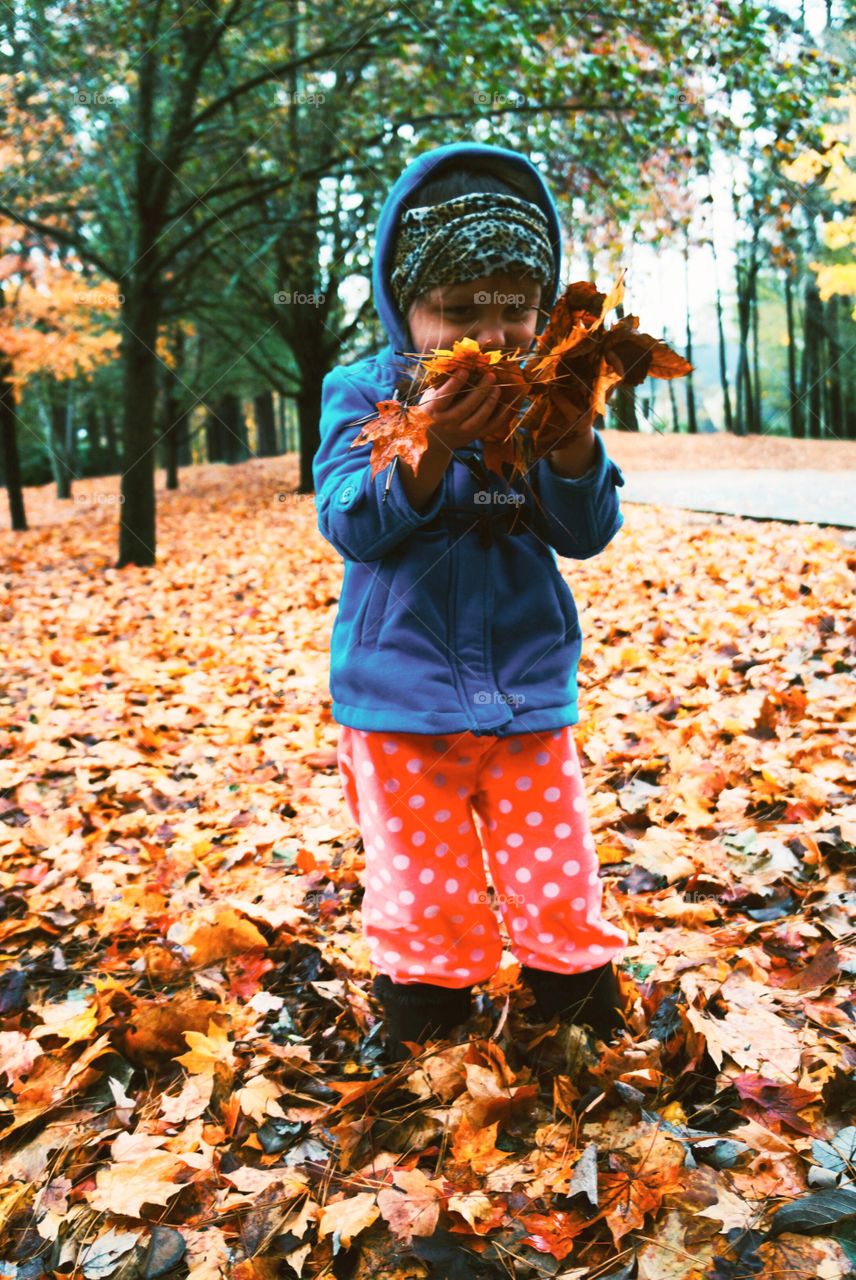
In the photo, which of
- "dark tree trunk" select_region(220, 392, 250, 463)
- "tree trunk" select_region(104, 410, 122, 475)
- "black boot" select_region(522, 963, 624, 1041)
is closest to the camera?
"black boot" select_region(522, 963, 624, 1041)

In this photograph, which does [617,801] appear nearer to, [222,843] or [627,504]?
[222,843]

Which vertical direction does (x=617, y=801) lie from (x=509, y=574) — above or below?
below

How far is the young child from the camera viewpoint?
162cm

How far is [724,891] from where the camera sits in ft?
7.60

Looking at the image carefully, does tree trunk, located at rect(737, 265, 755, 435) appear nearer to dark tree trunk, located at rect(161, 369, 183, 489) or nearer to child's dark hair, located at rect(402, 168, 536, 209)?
dark tree trunk, located at rect(161, 369, 183, 489)

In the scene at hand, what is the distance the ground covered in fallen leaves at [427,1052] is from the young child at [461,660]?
0.21 meters

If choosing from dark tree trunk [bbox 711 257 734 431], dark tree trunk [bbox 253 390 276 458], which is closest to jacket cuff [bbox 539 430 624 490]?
dark tree trunk [bbox 711 257 734 431]

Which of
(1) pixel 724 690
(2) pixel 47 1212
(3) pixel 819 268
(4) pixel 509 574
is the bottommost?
(2) pixel 47 1212

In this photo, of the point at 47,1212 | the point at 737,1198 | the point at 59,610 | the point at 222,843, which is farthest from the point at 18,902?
the point at 59,610

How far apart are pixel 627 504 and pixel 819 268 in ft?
21.3

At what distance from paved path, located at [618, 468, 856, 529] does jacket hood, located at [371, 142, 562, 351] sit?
16.7ft

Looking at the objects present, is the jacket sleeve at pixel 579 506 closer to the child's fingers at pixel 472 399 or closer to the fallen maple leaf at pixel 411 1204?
the child's fingers at pixel 472 399

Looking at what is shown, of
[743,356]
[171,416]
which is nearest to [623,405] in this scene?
[171,416]

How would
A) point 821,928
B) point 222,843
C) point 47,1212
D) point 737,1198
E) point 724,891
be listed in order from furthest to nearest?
point 222,843 < point 724,891 < point 821,928 < point 47,1212 < point 737,1198
